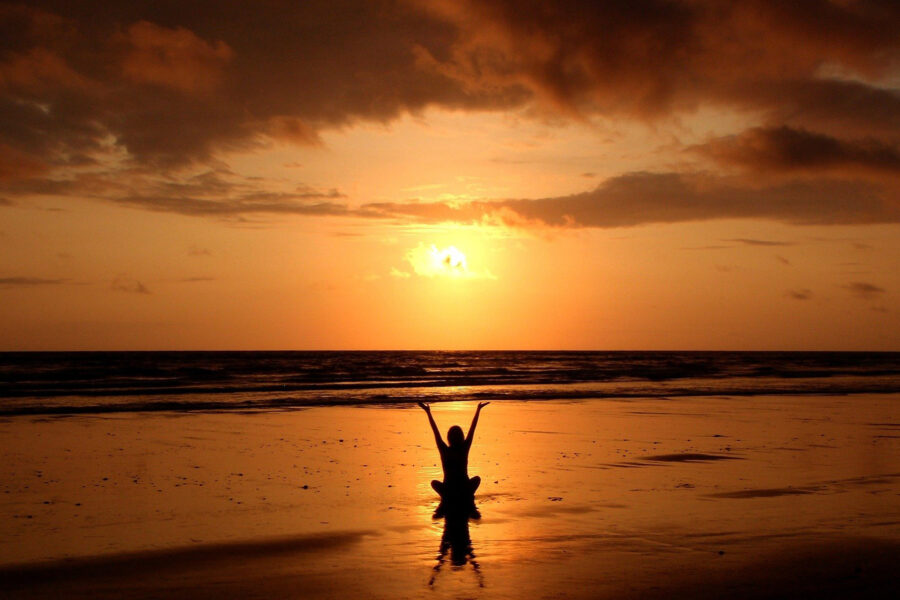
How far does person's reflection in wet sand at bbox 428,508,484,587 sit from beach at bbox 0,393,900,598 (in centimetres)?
4

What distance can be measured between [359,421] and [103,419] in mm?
7662

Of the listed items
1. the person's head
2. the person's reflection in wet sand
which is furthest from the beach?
the person's head

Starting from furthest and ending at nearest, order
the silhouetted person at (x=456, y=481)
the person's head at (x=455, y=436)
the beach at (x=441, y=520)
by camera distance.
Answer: the person's head at (x=455, y=436) → the silhouetted person at (x=456, y=481) → the beach at (x=441, y=520)

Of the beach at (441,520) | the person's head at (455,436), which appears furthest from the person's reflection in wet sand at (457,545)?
the person's head at (455,436)

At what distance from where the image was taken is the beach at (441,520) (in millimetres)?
7465

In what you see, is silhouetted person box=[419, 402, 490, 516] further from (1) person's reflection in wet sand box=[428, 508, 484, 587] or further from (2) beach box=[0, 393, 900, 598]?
(2) beach box=[0, 393, 900, 598]

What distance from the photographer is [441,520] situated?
9.98 meters

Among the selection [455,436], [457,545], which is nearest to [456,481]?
[455,436]

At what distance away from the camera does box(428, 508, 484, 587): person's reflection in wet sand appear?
307 inches

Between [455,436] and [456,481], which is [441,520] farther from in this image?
[455,436]

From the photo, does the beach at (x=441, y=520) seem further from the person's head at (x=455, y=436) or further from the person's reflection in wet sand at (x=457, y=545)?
the person's head at (x=455, y=436)

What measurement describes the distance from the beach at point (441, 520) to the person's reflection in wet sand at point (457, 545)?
36 mm

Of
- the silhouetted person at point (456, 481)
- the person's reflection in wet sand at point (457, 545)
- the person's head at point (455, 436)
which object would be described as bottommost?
the person's reflection in wet sand at point (457, 545)

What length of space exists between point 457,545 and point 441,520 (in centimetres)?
127
